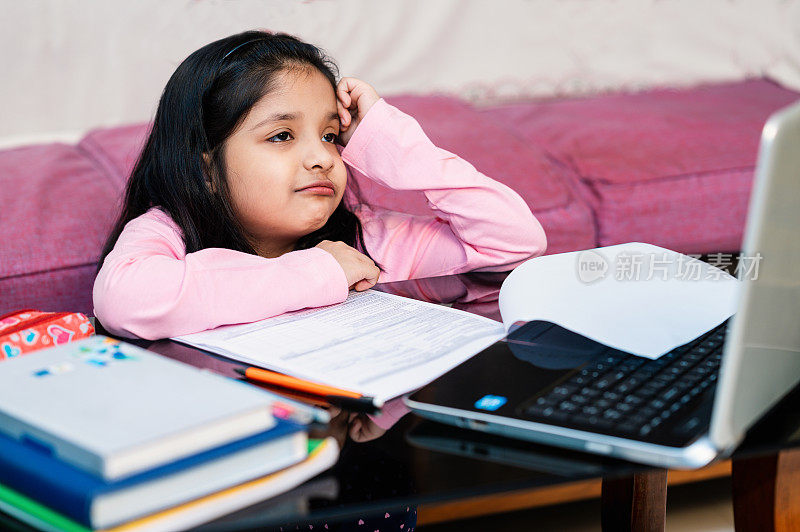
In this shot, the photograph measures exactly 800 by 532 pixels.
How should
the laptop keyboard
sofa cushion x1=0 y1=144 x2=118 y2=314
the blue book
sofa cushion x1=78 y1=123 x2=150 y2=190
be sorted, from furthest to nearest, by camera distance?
sofa cushion x1=78 y1=123 x2=150 y2=190 < sofa cushion x1=0 y1=144 x2=118 y2=314 < the laptop keyboard < the blue book

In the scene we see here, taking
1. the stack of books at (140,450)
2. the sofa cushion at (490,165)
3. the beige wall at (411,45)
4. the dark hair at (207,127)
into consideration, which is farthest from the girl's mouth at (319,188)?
the beige wall at (411,45)

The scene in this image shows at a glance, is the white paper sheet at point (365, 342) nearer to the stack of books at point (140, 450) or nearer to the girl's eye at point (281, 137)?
the stack of books at point (140, 450)

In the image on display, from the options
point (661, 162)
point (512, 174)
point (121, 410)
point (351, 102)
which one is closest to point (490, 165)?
point (512, 174)

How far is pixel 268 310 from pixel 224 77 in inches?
13.7

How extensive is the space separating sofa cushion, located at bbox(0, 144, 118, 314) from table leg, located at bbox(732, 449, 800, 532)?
3.01ft

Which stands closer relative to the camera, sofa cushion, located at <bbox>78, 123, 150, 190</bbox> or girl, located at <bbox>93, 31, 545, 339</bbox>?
girl, located at <bbox>93, 31, 545, 339</bbox>

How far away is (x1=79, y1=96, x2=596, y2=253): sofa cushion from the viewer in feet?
4.84

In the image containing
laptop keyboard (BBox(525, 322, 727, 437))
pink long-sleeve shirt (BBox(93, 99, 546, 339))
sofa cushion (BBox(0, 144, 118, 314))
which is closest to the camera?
laptop keyboard (BBox(525, 322, 727, 437))

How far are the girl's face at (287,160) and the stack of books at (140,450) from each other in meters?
0.52

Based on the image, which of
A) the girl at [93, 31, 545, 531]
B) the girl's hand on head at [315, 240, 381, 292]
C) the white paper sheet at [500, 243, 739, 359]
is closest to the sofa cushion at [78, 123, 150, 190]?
the girl at [93, 31, 545, 531]

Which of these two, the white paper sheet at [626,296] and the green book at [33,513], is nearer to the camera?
Result: the green book at [33,513]

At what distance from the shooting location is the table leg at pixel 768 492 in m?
0.63

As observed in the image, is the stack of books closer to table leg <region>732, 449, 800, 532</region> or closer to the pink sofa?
table leg <region>732, 449, 800, 532</region>

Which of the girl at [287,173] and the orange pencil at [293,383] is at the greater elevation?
the girl at [287,173]
